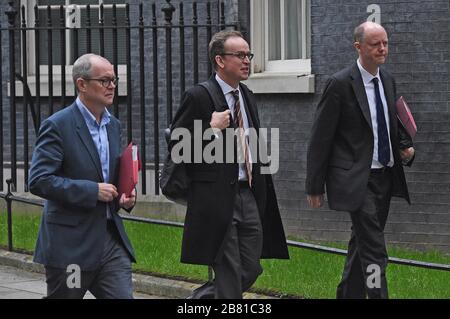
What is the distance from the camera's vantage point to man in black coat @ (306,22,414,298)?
28.6ft

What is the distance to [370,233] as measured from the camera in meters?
8.69

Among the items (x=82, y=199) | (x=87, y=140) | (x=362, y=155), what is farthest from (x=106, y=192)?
(x=362, y=155)

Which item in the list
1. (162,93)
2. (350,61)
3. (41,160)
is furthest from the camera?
(162,93)

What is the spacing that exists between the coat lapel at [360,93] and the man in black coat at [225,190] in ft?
2.62

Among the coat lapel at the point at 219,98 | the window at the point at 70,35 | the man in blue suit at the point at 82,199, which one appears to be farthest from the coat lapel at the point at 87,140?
the window at the point at 70,35

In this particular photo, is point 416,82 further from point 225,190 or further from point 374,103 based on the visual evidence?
point 225,190

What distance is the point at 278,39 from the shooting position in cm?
1391

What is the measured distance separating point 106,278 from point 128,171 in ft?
1.99

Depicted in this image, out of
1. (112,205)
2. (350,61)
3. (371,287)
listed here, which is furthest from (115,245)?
(350,61)

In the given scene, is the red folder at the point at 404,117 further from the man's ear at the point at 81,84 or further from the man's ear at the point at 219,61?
the man's ear at the point at 81,84
